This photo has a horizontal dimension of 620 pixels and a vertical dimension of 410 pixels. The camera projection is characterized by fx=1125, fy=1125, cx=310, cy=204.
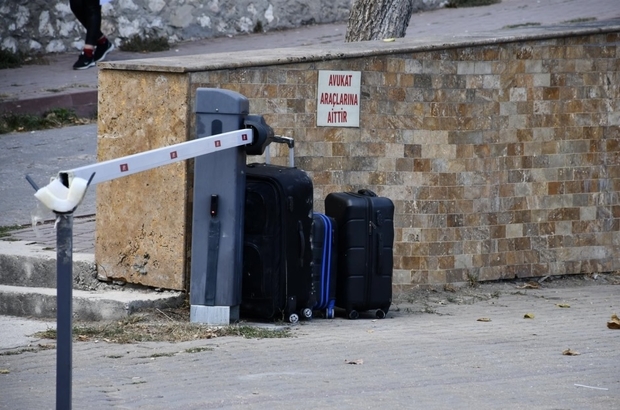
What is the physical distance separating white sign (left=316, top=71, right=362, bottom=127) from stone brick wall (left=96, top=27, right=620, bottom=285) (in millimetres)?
52

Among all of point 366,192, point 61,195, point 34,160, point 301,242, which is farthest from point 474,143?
point 61,195

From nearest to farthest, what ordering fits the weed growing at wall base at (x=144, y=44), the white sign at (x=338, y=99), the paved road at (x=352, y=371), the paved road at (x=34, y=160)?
the paved road at (x=352, y=371) < the white sign at (x=338, y=99) < the paved road at (x=34, y=160) < the weed growing at wall base at (x=144, y=44)

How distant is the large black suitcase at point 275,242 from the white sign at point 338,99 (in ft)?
3.46

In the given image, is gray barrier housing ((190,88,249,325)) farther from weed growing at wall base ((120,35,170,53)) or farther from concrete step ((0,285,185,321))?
weed growing at wall base ((120,35,170,53))

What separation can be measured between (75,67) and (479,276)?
8.03m

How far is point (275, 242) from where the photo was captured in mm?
6777

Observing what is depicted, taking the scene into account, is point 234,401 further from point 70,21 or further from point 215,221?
point 70,21

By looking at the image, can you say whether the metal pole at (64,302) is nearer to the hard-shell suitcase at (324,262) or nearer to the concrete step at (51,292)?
the concrete step at (51,292)

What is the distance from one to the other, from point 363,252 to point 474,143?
1623mm

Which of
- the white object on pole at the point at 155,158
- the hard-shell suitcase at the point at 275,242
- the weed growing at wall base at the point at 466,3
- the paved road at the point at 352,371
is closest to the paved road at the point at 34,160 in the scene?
the hard-shell suitcase at the point at 275,242

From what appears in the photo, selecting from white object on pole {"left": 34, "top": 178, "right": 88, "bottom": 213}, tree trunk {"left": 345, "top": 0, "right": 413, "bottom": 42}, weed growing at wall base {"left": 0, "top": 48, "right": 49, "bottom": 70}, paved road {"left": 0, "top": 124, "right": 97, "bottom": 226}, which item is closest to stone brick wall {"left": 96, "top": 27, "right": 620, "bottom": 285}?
tree trunk {"left": 345, "top": 0, "right": 413, "bottom": 42}

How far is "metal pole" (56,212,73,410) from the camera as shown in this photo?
13.1 feet

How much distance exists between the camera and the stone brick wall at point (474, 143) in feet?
25.9

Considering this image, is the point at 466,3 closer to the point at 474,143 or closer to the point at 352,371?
the point at 474,143
